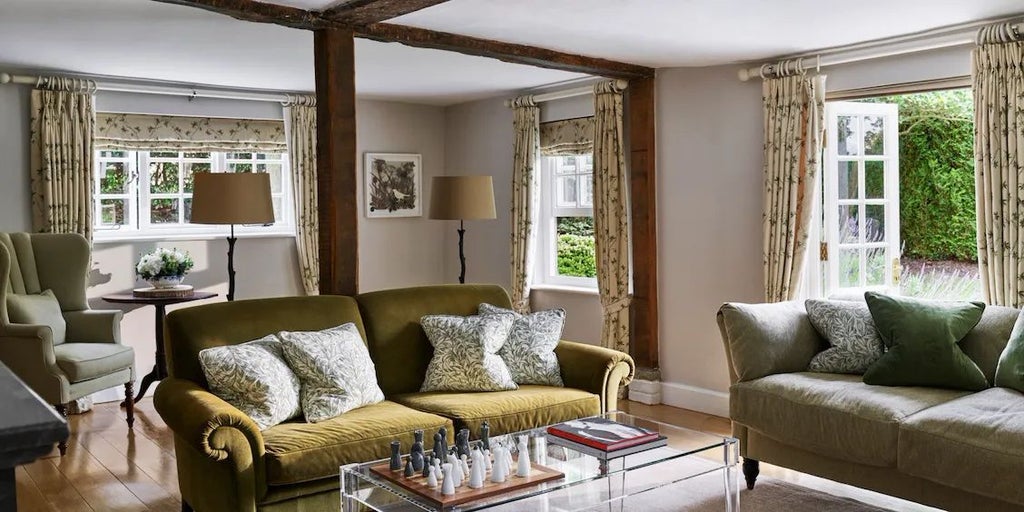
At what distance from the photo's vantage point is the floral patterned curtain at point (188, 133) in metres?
6.57

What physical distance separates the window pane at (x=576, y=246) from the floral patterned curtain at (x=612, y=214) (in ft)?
1.89

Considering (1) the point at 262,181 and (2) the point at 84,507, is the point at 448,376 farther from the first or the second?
(2) the point at 84,507

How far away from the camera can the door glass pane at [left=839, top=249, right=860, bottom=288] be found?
543 cm

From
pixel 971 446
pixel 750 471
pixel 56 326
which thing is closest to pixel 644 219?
pixel 750 471

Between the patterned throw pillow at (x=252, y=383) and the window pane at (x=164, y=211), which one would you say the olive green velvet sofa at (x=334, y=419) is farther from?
the window pane at (x=164, y=211)

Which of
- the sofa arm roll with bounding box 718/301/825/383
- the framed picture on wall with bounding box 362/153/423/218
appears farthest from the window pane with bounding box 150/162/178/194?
the sofa arm roll with bounding box 718/301/825/383

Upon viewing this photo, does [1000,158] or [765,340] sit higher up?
[1000,158]

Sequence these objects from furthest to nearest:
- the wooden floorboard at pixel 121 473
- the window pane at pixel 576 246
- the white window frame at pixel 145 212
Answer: the window pane at pixel 576 246 < the white window frame at pixel 145 212 < the wooden floorboard at pixel 121 473

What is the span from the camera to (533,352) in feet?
14.6

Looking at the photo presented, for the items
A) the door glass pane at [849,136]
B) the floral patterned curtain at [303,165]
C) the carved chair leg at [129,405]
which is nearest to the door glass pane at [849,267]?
the door glass pane at [849,136]

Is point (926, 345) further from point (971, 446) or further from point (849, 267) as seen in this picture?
point (849, 267)

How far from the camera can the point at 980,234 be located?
4.59 metres

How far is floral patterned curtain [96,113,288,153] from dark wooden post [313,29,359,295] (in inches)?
110

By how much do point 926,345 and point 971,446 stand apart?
758 millimetres
